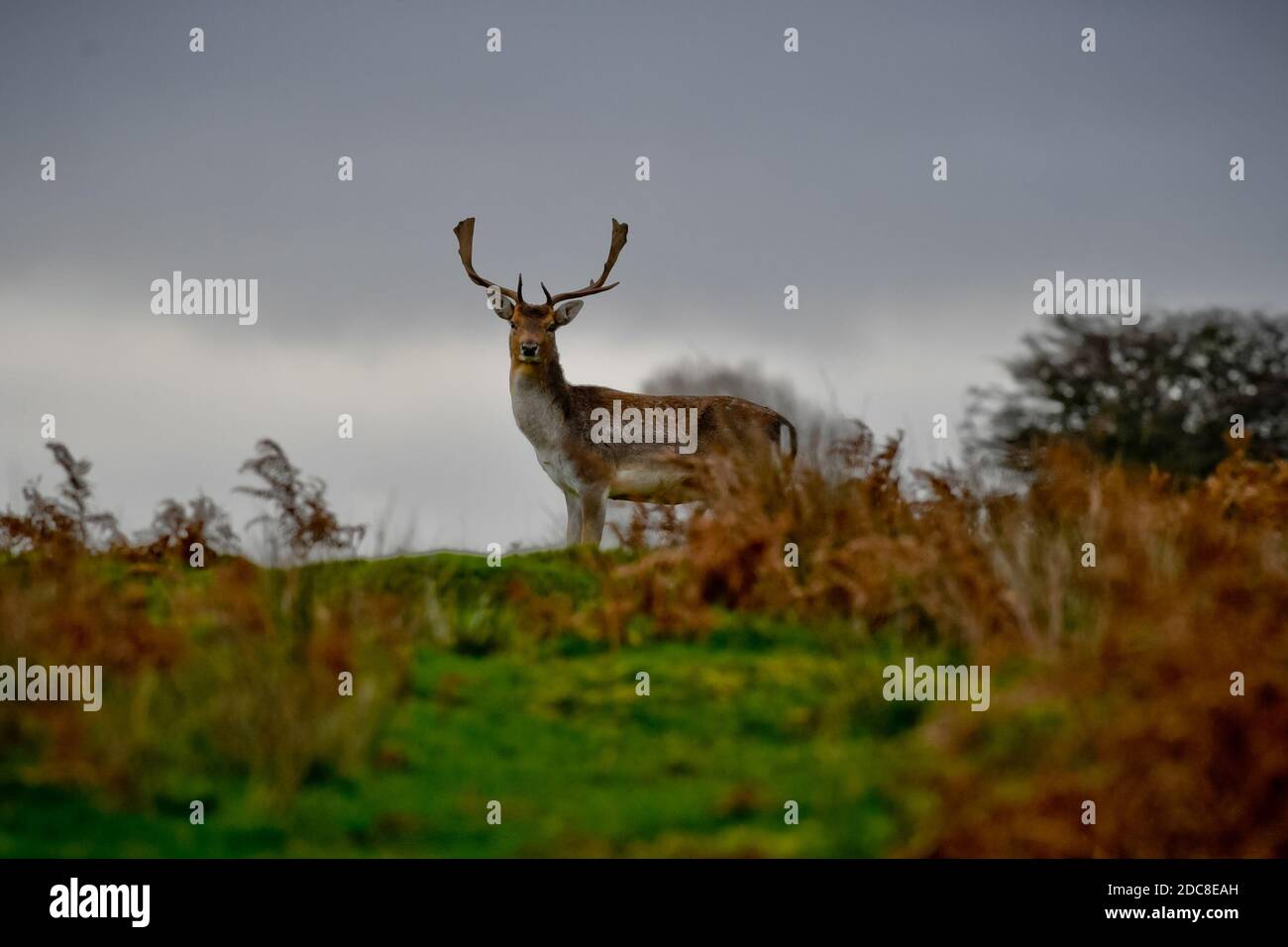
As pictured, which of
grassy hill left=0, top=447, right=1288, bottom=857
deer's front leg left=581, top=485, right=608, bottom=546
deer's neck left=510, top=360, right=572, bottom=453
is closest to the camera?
grassy hill left=0, top=447, right=1288, bottom=857

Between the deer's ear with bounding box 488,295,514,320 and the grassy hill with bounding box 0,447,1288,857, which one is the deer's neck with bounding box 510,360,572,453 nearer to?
the deer's ear with bounding box 488,295,514,320

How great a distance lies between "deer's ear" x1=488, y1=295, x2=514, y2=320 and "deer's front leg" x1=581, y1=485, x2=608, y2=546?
2.01 m

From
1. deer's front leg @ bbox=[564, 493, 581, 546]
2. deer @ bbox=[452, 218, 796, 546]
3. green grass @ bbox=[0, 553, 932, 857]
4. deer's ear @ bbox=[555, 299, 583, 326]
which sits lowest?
green grass @ bbox=[0, 553, 932, 857]

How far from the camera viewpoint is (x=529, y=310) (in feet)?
53.7

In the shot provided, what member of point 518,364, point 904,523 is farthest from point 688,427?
point 904,523

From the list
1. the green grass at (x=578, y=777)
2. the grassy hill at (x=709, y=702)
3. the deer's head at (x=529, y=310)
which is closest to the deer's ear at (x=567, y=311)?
the deer's head at (x=529, y=310)

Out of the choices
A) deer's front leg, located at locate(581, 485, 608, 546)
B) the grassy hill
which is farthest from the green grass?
deer's front leg, located at locate(581, 485, 608, 546)

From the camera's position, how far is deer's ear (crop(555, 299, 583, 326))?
647 inches

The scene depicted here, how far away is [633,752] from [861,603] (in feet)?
6.68

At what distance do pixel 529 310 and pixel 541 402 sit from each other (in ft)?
3.26

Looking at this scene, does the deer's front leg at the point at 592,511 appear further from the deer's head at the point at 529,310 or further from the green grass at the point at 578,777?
the green grass at the point at 578,777

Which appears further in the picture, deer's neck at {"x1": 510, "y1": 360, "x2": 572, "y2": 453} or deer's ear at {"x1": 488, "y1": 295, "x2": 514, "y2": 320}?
deer's neck at {"x1": 510, "y1": 360, "x2": 572, "y2": 453}

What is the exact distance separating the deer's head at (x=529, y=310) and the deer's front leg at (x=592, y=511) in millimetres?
1516

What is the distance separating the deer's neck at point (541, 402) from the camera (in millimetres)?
16641
